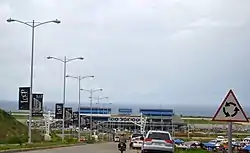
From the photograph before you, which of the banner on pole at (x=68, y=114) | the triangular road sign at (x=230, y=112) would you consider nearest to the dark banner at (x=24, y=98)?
the banner on pole at (x=68, y=114)

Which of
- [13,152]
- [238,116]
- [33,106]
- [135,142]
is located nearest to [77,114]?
[135,142]

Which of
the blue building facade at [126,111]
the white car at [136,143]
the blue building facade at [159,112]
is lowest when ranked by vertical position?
the white car at [136,143]

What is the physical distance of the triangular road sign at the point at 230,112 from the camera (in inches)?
579

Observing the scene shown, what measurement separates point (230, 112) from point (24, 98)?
3863 centimetres

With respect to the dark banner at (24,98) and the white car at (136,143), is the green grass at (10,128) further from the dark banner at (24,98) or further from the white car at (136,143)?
the dark banner at (24,98)

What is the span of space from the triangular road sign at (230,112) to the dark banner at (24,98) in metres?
38.3

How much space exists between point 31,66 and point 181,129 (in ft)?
409

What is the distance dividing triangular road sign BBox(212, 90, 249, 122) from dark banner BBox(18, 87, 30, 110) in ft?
126

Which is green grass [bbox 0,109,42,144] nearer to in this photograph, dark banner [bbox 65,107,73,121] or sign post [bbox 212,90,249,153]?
dark banner [bbox 65,107,73,121]

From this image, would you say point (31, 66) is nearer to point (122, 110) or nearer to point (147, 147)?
point (147, 147)

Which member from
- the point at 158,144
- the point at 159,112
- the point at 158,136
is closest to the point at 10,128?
the point at 158,136

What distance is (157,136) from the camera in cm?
3506

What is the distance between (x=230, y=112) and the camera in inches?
580

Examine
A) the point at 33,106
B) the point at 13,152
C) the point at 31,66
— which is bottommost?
the point at 13,152
